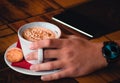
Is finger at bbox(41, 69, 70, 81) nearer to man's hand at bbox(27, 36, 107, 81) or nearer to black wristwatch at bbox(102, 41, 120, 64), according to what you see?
man's hand at bbox(27, 36, 107, 81)

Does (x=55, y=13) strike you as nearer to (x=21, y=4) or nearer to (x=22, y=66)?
(x=21, y=4)

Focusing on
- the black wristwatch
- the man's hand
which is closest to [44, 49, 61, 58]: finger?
the man's hand

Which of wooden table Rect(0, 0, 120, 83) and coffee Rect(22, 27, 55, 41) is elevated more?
coffee Rect(22, 27, 55, 41)

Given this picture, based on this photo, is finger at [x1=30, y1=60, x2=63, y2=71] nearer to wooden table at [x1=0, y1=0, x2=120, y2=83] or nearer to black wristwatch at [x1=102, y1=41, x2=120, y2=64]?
wooden table at [x1=0, y1=0, x2=120, y2=83]

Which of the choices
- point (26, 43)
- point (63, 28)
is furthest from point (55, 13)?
point (26, 43)

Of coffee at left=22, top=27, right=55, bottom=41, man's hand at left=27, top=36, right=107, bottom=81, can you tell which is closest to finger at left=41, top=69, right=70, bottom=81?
man's hand at left=27, top=36, right=107, bottom=81

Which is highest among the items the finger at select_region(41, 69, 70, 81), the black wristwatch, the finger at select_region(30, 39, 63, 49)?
the finger at select_region(30, 39, 63, 49)

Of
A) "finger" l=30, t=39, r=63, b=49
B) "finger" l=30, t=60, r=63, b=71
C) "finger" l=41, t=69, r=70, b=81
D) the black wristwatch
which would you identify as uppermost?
"finger" l=30, t=39, r=63, b=49
